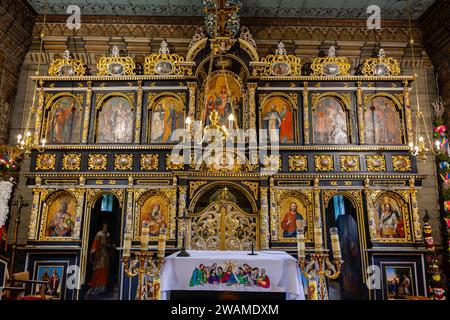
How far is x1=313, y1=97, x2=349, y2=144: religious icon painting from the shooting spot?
10.2 meters

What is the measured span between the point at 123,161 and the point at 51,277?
11.8ft

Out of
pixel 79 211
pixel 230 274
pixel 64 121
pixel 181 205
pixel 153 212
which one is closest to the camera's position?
pixel 230 274

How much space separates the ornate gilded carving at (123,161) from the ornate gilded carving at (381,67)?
749 centimetres

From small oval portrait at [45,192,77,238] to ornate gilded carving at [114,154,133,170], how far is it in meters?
1.59

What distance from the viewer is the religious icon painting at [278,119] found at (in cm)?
1013

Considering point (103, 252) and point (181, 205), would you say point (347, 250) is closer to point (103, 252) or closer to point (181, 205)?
point (181, 205)

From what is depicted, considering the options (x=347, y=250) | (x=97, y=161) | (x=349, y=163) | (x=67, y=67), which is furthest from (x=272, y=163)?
(x=67, y=67)

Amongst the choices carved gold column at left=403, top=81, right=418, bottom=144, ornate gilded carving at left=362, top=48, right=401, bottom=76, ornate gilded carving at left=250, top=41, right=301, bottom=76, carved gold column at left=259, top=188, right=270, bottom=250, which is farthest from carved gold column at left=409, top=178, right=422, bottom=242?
ornate gilded carving at left=250, top=41, right=301, bottom=76

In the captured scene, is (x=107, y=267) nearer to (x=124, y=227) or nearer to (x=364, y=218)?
(x=124, y=227)

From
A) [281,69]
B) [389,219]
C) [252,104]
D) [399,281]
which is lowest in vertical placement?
[399,281]

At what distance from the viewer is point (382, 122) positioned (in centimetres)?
1029

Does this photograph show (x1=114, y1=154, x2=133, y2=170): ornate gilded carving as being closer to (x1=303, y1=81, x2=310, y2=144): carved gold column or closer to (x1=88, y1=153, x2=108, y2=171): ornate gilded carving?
(x1=88, y1=153, x2=108, y2=171): ornate gilded carving

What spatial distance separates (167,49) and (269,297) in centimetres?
815

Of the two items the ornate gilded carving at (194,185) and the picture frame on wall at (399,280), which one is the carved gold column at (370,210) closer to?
the picture frame on wall at (399,280)
